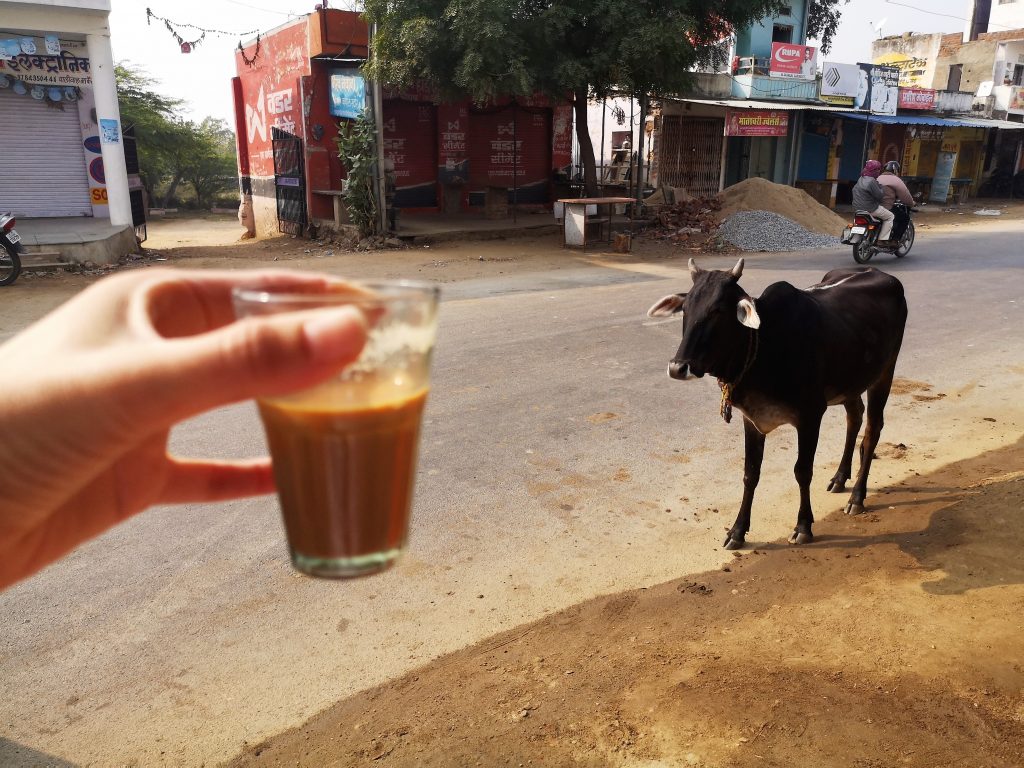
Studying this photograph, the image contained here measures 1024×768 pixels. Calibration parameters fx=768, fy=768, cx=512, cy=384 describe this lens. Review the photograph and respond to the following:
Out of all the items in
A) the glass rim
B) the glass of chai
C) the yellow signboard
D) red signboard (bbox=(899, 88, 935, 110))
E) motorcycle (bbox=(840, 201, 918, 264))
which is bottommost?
motorcycle (bbox=(840, 201, 918, 264))

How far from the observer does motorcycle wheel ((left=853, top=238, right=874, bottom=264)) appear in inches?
A: 541

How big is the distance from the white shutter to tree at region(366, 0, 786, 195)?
7.74m

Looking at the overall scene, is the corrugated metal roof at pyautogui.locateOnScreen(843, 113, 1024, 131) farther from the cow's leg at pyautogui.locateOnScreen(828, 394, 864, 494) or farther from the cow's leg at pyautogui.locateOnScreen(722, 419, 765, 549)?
the cow's leg at pyautogui.locateOnScreen(722, 419, 765, 549)

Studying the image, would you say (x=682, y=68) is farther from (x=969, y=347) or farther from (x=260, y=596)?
(x=260, y=596)

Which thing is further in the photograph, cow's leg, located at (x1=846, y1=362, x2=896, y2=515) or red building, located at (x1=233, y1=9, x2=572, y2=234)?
red building, located at (x1=233, y1=9, x2=572, y2=234)

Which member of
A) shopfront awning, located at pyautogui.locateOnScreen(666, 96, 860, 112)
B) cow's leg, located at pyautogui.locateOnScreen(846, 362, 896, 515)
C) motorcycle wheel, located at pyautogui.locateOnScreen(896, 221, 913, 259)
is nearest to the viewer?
cow's leg, located at pyautogui.locateOnScreen(846, 362, 896, 515)

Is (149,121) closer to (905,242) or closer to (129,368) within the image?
(905,242)

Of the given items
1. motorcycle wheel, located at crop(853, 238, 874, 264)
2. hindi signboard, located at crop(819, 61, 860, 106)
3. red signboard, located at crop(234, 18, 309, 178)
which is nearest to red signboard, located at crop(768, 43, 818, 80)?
hindi signboard, located at crop(819, 61, 860, 106)

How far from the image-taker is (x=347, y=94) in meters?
16.7

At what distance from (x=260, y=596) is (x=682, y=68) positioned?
47.3 ft

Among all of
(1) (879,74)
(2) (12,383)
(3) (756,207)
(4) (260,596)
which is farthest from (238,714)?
(1) (879,74)

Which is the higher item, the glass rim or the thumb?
the glass rim

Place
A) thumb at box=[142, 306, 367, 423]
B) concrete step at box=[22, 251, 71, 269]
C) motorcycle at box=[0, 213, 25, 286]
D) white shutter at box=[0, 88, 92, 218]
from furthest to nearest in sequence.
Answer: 1. white shutter at box=[0, 88, 92, 218]
2. concrete step at box=[22, 251, 71, 269]
3. motorcycle at box=[0, 213, 25, 286]
4. thumb at box=[142, 306, 367, 423]

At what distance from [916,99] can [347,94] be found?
24.1 m
